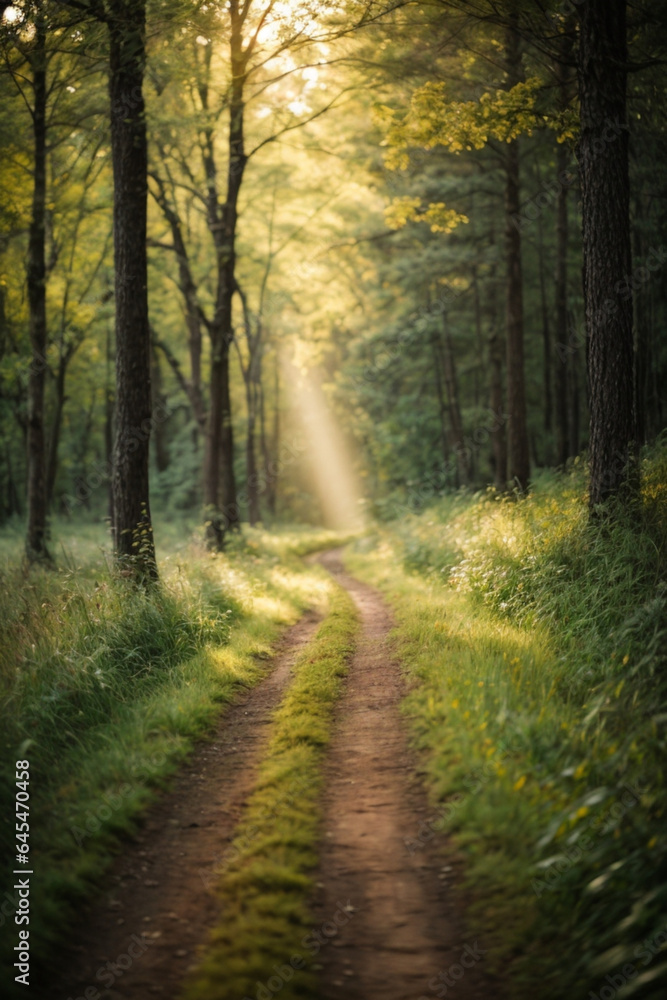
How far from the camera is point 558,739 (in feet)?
15.1

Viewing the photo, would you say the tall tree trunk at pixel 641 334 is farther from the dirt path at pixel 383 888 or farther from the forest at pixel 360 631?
the dirt path at pixel 383 888

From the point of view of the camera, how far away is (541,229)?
20516mm

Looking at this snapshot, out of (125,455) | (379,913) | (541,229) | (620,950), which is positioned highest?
(541,229)

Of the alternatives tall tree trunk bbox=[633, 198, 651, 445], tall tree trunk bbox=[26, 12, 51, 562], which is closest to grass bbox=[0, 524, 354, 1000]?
tall tree trunk bbox=[26, 12, 51, 562]

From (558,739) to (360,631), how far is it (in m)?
5.34

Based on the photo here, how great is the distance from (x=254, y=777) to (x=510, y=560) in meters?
4.85

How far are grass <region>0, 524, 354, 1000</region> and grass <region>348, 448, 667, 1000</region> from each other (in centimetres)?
214

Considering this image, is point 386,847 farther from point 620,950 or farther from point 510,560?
point 510,560

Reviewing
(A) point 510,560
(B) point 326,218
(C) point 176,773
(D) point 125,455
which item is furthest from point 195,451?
(C) point 176,773

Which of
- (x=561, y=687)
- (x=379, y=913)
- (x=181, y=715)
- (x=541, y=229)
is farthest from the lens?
(x=541, y=229)

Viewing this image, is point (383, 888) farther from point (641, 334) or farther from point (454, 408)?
point (454, 408)

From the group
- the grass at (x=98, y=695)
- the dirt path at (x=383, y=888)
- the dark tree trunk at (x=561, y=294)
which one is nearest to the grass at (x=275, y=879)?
the dirt path at (x=383, y=888)

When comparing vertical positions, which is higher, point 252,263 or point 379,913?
point 252,263

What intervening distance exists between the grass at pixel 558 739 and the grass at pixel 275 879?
901mm
